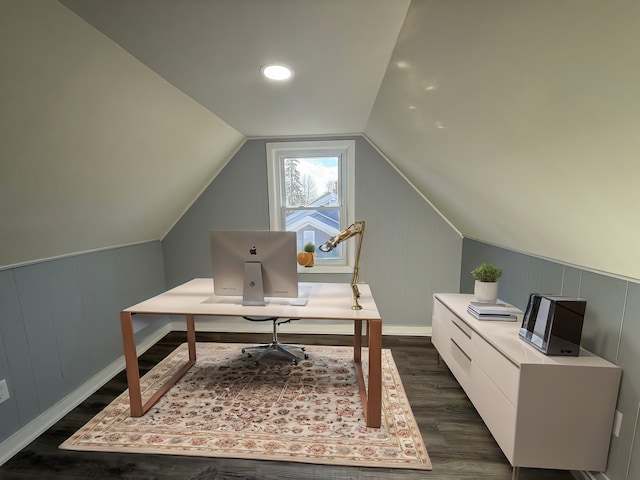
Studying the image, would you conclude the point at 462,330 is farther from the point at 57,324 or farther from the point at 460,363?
the point at 57,324

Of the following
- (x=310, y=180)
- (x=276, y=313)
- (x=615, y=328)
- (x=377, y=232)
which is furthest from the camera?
(x=310, y=180)

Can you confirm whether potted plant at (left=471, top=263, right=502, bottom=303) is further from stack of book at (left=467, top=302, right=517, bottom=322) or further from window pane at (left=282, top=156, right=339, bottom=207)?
window pane at (left=282, top=156, right=339, bottom=207)

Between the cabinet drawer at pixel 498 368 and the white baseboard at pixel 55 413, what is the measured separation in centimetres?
284

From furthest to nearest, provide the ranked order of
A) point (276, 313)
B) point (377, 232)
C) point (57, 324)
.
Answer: point (377, 232), point (57, 324), point (276, 313)

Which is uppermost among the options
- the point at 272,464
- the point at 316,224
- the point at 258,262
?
the point at 316,224

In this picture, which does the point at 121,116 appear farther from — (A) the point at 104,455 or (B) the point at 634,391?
(B) the point at 634,391

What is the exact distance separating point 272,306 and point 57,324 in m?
1.58

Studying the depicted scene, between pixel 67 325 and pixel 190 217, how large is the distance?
154cm

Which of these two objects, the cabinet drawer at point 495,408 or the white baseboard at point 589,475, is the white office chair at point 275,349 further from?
the white baseboard at point 589,475

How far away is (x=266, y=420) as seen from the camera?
2051 millimetres

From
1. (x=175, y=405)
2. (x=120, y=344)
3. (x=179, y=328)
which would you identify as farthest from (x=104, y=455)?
(x=179, y=328)

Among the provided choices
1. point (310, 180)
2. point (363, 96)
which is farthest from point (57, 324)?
point (363, 96)

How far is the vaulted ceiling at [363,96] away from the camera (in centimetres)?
84

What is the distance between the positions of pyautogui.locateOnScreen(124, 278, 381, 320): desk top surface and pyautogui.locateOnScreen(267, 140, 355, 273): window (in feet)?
3.59
